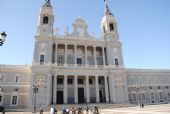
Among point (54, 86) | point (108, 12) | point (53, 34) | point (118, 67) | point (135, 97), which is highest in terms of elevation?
point (108, 12)

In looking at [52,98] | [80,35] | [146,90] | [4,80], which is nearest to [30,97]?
[52,98]

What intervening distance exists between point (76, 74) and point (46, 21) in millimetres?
16288

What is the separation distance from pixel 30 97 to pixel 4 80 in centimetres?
842

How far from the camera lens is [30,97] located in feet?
117

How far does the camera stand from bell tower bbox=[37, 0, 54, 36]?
42.8m

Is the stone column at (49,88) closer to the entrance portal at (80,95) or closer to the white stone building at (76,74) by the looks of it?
the white stone building at (76,74)

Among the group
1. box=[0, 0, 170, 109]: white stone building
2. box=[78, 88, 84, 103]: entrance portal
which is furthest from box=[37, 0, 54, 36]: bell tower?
box=[78, 88, 84, 103]: entrance portal

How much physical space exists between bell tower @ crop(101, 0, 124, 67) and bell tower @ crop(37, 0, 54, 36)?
1531 centimetres

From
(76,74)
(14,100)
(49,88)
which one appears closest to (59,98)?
(49,88)

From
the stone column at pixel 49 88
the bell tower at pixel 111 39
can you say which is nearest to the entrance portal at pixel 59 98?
the stone column at pixel 49 88

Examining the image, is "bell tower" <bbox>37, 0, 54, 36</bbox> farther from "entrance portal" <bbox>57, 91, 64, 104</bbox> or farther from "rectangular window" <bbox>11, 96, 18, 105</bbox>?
"rectangular window" <bbox>11, 96, 18, 105</bbox>

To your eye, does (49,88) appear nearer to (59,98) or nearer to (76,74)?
(59,98)

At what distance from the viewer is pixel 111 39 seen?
47.6 meters

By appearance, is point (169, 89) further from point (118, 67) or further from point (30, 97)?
point (30, 97)
